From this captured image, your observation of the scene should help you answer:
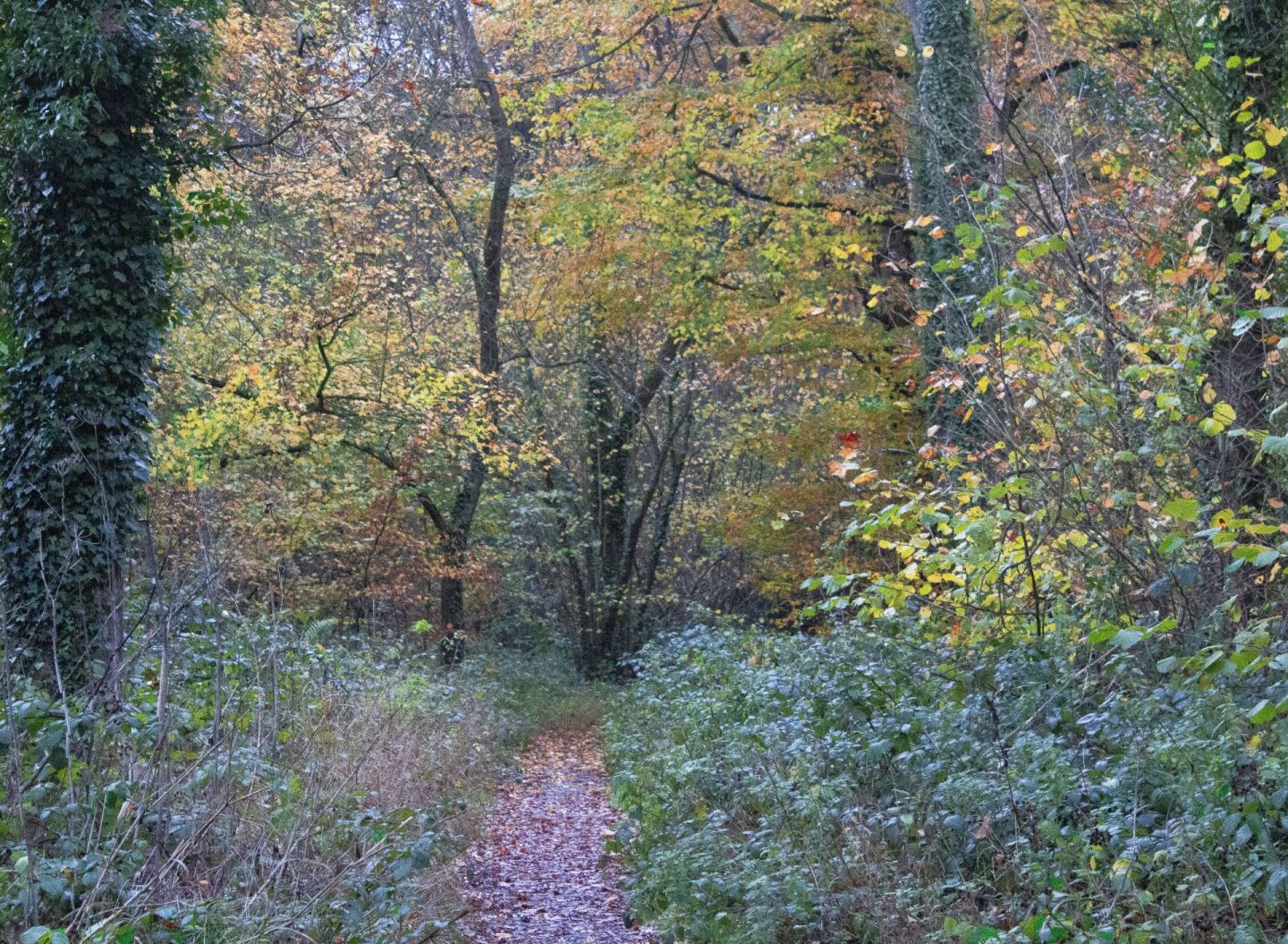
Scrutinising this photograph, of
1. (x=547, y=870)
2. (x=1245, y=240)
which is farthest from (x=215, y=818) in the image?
(x=1245, y=240)

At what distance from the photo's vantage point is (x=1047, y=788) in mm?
4918

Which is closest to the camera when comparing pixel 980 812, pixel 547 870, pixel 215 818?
pixel 215 818

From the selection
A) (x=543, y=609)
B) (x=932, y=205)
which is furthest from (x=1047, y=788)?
(x=543, y=609)

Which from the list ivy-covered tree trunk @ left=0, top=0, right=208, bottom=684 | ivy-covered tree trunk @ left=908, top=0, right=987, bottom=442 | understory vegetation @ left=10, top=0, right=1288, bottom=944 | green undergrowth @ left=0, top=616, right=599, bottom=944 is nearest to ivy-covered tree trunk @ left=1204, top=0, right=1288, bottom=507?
understory vegetation @ left=10, top=0, right=1288, bottom=944

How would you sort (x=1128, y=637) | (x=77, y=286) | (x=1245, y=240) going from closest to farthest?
(x=1128, y=637)
(x=1245, y=240)
(x=77, y=286)

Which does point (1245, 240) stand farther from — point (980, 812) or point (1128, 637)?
point (980, 812)

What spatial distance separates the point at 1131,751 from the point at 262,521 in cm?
1313

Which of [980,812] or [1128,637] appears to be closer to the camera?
[1128,637]

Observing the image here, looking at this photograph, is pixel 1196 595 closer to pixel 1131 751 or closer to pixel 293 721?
pixel 1131 751

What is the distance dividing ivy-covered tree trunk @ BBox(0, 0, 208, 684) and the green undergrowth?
3.07 feet

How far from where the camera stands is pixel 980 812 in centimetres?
514

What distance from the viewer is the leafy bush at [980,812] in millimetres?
4105

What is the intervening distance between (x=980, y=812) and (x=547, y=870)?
413 cm

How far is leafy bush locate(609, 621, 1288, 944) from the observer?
411cm
